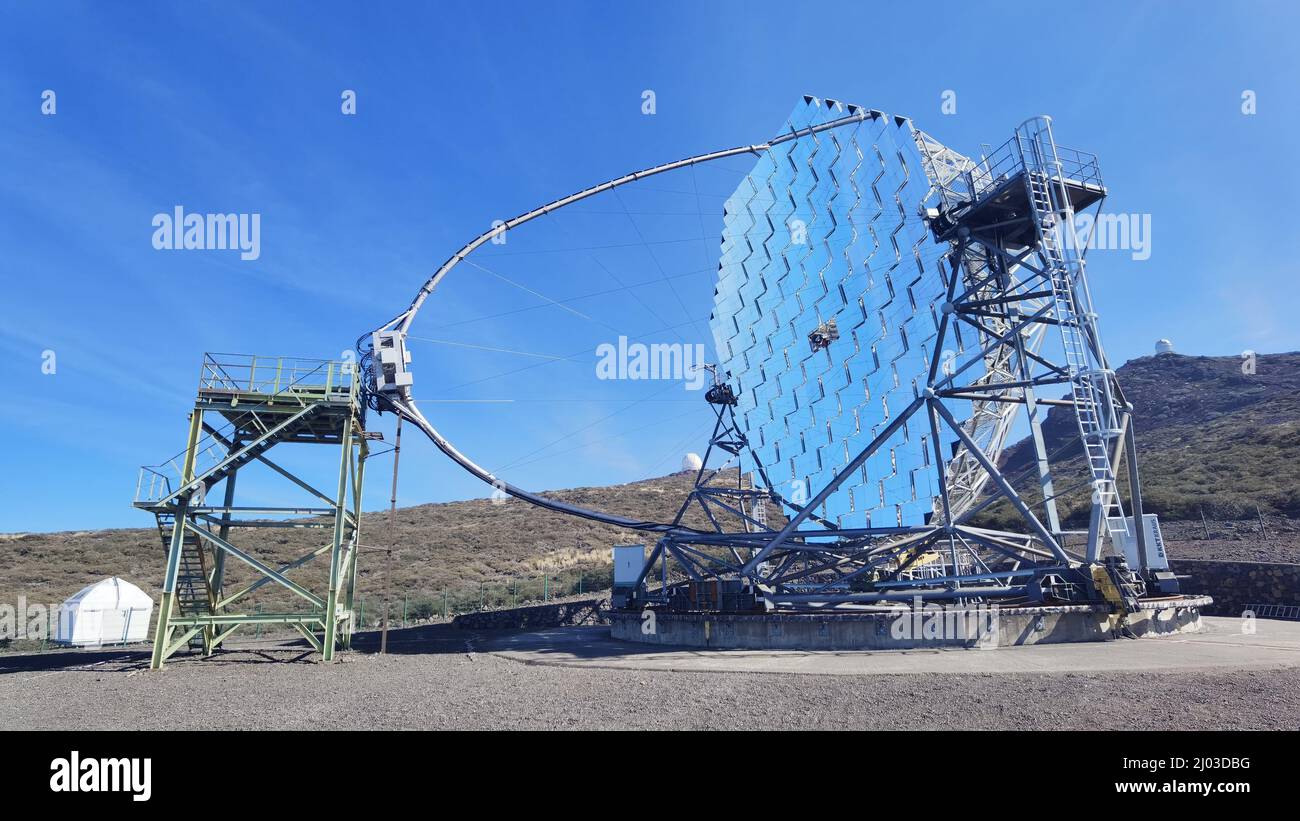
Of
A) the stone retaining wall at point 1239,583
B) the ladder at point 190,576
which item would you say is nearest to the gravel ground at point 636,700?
the ladder at point 190,576

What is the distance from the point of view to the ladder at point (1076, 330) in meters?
17.4

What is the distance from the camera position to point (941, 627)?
1784cm

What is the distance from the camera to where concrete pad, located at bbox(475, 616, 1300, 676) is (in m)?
13.4

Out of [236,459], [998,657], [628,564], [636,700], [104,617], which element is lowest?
[104,617]

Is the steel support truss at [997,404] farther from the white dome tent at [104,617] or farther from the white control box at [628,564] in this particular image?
the white dome tent at [104,617]

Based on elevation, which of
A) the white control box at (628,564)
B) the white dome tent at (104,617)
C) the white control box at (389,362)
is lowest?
the white dome tent at (104,617)

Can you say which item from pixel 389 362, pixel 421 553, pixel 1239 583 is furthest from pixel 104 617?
pixel 1239 583

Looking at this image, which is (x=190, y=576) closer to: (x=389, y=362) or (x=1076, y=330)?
(x=389, y=362)

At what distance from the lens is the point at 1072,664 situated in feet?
45.1

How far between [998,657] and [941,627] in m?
2.38

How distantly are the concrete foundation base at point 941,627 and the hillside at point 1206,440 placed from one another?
14.8ft
